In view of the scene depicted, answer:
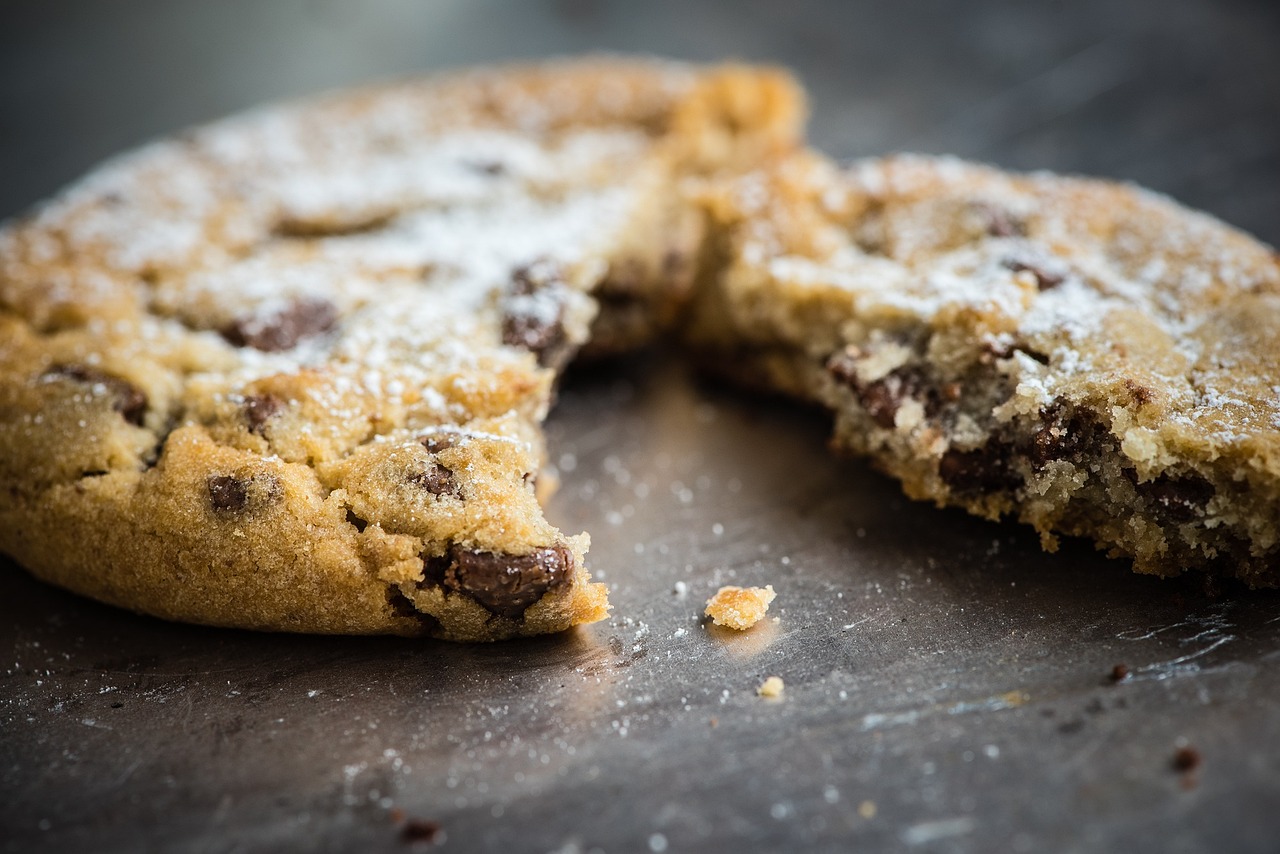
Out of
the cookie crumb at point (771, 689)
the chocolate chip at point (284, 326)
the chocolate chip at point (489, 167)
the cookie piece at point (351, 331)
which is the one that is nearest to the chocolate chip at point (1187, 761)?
the cookie crumb at point (771, 689)

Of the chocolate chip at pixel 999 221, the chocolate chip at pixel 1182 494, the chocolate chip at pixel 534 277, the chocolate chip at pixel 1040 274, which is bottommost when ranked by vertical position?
the chocolate chip at pixel 1182 494

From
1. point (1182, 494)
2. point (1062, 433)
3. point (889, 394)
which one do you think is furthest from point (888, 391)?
point (1182, 494)

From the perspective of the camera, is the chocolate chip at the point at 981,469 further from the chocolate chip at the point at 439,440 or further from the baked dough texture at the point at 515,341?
the chocolate chip at the point at 439,440

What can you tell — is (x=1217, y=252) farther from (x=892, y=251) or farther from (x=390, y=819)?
(x=390, y=819)

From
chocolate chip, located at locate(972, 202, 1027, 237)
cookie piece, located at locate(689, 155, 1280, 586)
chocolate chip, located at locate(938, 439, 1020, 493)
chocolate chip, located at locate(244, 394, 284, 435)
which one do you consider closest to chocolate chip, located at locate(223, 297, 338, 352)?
chocolate chip, located at locate(244, 394, 284, 435)

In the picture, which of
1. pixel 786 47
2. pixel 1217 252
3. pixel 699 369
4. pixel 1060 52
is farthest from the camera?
pixel 786 47

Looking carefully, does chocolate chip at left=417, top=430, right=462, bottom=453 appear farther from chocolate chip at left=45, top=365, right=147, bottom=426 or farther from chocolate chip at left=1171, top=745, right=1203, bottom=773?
chocolate chip at left=1171, top=745, right=1203, bottom=773

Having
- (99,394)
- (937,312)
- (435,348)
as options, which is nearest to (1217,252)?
(937,312)
